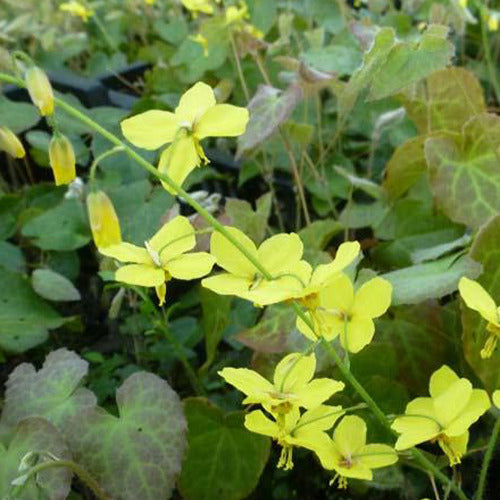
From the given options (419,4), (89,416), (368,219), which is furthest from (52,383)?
(419,4)

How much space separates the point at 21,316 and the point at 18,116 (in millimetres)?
422

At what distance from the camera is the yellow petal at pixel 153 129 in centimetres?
67

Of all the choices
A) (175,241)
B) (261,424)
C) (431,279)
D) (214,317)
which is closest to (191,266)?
(175,241)

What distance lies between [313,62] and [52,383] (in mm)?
631

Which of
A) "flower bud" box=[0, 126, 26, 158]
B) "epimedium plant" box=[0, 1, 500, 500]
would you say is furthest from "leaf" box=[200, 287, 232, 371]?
"flower bud" box=[0, 126, 26, 158]

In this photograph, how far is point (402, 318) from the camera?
3.02 feet

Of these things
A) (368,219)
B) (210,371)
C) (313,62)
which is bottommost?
(210,371)

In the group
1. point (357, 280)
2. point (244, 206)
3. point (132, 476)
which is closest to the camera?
point (132, 476)

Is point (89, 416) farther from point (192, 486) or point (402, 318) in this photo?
point (402, 318)

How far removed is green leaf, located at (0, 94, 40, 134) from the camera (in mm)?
1370

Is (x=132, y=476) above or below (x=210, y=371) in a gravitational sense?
above

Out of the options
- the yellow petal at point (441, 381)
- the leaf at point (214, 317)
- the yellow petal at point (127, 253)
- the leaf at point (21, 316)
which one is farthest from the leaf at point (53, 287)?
the yellow petal at point (441, 381)

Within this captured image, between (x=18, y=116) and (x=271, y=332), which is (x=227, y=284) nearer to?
(x=271, y=332)

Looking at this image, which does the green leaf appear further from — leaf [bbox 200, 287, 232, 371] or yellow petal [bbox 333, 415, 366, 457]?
yellow petal [bbox 333, 415, 366, 457]
